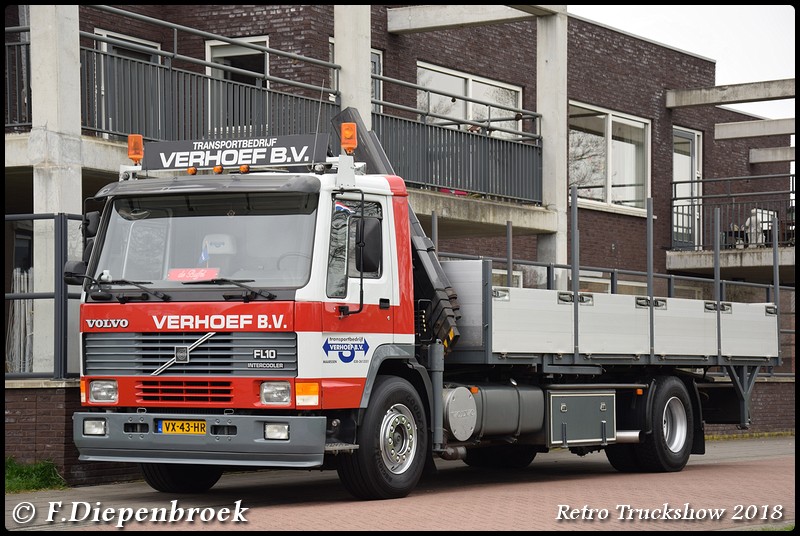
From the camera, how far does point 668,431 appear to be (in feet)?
56.2

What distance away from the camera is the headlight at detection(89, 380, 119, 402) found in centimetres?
1262

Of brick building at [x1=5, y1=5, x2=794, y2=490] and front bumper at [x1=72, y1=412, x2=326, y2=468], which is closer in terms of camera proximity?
front bumper at [x1=72, y1=412, x2=326, y2=468]

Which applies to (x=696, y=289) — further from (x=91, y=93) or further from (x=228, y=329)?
(x=228, y=329)

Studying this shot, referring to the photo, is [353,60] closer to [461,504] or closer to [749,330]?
[749,330]

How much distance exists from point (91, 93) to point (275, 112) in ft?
11.0

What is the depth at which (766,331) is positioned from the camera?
63.4 ft

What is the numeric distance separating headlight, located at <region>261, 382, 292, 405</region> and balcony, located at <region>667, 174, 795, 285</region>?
61.2 ft

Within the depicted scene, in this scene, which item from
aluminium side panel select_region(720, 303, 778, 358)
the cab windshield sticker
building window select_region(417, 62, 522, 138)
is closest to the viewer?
the cab windshield sticker

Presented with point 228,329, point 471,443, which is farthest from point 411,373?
point 228,329

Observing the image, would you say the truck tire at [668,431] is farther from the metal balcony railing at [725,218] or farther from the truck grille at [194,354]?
the metal balcony railing at [725,218]

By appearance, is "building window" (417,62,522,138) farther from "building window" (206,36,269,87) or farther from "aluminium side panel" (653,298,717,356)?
"aluminium side panel" (653,298,717,356)

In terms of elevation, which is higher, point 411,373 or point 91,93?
point 91,93

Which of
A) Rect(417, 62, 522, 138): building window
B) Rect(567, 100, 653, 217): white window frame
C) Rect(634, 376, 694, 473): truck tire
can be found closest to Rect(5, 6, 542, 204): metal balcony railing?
Rect(417, 62, 522, 138): building window

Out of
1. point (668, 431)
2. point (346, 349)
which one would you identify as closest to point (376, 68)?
point (668, 431)
